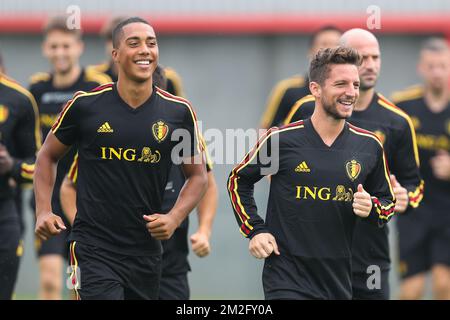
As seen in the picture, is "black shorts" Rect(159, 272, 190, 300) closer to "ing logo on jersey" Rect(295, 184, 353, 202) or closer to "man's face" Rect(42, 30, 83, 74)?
"ing logo on jersey" Rect(295, 184, 353, 202)

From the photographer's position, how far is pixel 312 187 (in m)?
7.29

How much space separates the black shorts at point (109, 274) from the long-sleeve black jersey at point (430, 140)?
4.73 m

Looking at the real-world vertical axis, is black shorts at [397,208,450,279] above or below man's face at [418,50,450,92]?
below

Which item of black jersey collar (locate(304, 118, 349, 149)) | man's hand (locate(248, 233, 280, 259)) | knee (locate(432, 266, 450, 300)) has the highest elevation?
black jersey collar (locate(304, 118, 349, 149))

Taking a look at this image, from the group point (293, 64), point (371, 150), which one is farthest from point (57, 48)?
point (293, 64)

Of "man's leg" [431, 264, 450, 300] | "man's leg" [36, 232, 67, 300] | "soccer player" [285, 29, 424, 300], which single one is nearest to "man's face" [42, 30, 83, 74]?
"man's leg" [36, 232, 67, 300]

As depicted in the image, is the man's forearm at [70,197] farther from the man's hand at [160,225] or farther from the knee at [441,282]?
the knee at [441,282]

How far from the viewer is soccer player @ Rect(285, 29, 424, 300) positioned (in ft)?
27.8

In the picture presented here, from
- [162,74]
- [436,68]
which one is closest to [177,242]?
[162,74]

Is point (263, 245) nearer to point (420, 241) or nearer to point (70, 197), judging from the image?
point (70, 197)

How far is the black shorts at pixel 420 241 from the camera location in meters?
11.6

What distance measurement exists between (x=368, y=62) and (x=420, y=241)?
3557 millimetres

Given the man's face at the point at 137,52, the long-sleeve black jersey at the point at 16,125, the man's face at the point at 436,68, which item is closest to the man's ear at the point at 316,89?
the man's face at the point at 137,52
